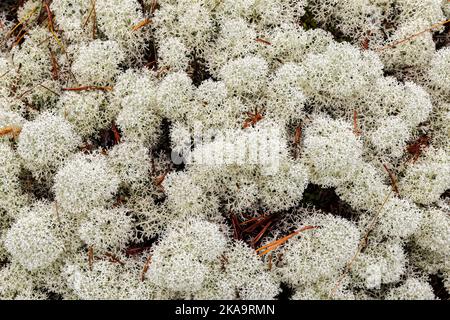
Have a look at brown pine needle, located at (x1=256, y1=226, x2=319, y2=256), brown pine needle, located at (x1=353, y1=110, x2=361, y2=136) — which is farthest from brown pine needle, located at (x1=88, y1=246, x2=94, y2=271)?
brown pine needle, located at (x1=353, y1=110, x2=361, y2=136)

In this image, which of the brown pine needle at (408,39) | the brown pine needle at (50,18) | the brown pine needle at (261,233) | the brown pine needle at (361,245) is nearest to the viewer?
the brown pine needle at (361,245)

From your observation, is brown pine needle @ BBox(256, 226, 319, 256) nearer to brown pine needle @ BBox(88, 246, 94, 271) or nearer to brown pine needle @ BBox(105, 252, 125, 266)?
brown pine needle @ BBox(105, 252, 125, 266)

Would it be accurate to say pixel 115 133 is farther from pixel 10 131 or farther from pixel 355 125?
pixel 355 125

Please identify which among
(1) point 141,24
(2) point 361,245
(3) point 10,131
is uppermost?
(1) point 141,24

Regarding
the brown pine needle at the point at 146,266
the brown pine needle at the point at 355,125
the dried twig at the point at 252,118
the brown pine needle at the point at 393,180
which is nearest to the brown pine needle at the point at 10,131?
the brown pine needle at the point at 146,266

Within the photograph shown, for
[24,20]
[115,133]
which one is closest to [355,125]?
[115,133]

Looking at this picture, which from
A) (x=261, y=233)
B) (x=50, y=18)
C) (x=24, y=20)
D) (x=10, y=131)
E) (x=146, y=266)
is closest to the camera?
(x=146, y=266)

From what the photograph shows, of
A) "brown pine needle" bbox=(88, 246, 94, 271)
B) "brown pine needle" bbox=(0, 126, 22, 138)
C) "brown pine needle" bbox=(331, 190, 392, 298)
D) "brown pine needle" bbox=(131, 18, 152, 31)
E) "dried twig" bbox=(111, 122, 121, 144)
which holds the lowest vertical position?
"brown pine needle" bbox=(331, 190, 392, 298)

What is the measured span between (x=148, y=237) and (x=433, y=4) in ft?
8.70

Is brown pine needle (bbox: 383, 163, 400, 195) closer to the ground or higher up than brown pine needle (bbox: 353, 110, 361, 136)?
closer to the ground

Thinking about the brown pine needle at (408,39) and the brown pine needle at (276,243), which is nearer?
the brown pine needle at (276,243)

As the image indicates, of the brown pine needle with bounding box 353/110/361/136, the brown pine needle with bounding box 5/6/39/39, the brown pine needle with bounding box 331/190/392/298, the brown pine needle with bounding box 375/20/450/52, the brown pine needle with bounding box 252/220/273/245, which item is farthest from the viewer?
the brown pine needle with bounding box 5/6/39/39

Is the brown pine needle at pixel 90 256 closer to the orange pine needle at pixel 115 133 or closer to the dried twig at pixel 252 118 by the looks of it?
the orange pine needle at pixel 115 133

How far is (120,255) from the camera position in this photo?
116 inches
